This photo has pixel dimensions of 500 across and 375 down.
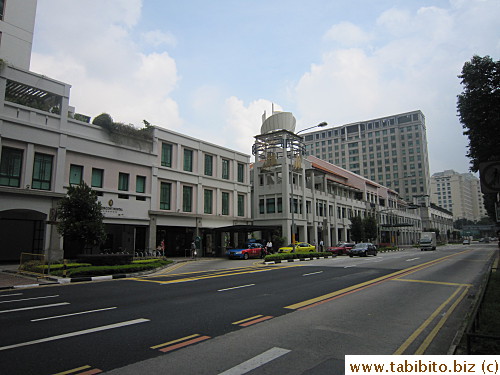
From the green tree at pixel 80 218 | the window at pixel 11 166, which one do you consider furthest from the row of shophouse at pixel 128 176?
the green tree at pixel 80 218

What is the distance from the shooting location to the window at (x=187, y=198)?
112 feet

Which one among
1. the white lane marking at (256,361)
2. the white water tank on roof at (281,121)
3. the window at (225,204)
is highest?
the white water tank on roof at (281,121)

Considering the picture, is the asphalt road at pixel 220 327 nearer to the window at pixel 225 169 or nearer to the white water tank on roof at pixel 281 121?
the window at pixel 225 169

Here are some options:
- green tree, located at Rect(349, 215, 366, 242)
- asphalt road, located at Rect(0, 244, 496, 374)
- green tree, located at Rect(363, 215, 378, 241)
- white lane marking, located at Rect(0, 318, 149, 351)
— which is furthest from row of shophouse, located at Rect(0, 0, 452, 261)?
white lane marking, located at Rect(0, 318, 149, 351)

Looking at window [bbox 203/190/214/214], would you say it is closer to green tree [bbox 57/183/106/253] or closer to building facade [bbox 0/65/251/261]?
building facade [bbox 0/65/251/261]

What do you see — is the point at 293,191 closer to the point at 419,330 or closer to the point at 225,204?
the point at 225,204

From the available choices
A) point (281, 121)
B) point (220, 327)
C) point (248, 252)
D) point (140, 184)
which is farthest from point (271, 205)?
point (220, 327)

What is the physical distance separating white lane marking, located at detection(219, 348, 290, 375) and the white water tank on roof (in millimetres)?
43671

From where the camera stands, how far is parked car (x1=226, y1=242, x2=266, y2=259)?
100 feet

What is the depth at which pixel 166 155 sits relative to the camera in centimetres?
3288

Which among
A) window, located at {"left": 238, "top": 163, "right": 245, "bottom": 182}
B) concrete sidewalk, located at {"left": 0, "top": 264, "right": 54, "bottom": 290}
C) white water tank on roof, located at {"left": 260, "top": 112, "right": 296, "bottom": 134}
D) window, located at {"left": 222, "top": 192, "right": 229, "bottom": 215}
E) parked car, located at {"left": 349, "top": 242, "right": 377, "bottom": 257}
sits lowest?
concrete sidewalk, located at {"left": 0, "top": 264, "right": 54, "bottom": 290}

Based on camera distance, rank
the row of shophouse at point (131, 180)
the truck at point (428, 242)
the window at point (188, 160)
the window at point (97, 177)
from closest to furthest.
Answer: the row of shophouse at point (131, 180), the window at point (97, 177), the window at point (188, 160), the truck at point (428, 242)

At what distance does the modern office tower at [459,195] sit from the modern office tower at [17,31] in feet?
592

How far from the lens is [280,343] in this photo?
6000 millimetres
